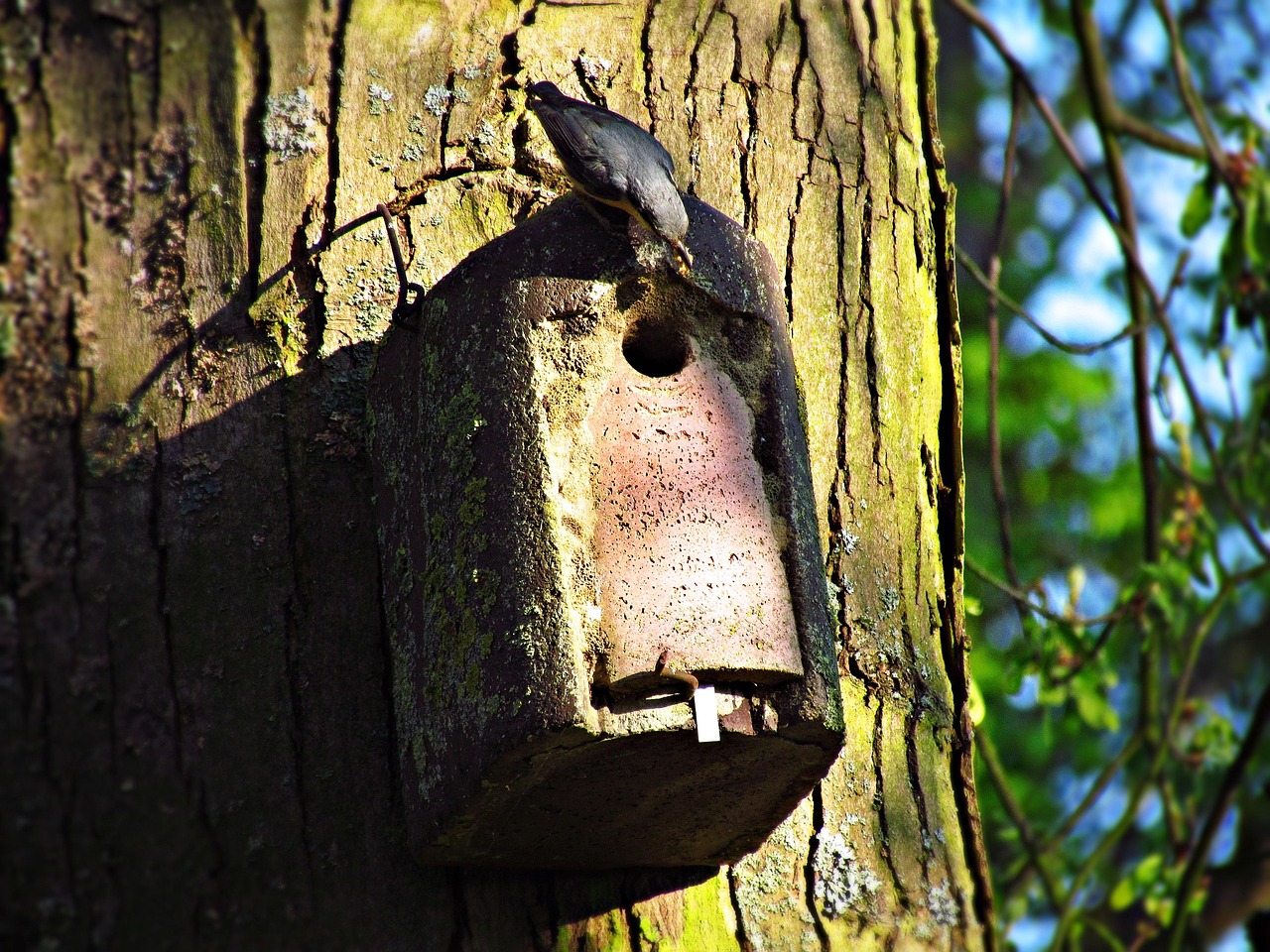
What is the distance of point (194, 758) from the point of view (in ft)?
4.51

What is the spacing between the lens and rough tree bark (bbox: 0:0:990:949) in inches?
53.6

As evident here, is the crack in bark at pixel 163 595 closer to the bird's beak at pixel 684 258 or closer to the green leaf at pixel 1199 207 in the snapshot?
the bird's beak at pixel 684 258

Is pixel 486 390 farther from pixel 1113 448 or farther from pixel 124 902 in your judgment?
pixel 1113 448

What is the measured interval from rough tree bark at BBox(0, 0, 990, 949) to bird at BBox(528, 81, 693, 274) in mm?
263

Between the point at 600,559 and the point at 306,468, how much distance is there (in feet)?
1.37

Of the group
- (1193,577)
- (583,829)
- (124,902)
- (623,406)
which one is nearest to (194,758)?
(124,902)

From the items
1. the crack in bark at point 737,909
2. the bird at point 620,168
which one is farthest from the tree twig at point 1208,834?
the bird at point 620,168

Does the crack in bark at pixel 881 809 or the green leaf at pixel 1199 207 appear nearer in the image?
the crack in bark at pixel 881 809

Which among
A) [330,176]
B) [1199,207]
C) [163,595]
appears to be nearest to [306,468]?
[163,595]

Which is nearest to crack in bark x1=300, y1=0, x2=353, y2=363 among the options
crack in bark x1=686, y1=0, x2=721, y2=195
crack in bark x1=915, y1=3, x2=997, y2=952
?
crack in bark x1=686, y1=0, x2=721, y2=195

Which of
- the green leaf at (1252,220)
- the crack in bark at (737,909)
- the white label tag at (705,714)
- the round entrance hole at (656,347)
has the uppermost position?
the green leaf at (1252,220)

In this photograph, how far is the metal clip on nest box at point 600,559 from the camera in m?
1.24

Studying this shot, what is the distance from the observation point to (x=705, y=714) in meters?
1.23

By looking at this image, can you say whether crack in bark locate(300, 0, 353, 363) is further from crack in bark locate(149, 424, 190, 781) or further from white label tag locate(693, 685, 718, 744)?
white label tag locate(693, 685, 718, 744)
